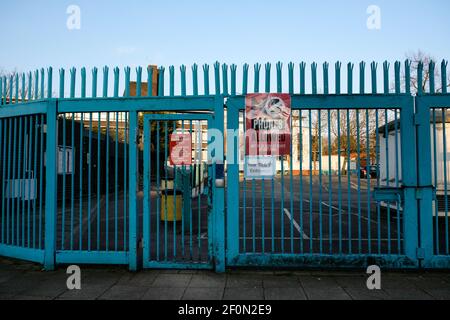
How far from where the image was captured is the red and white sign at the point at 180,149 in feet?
17.8

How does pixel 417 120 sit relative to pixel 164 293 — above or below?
above

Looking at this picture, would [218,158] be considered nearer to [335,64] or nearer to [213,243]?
[213,243]

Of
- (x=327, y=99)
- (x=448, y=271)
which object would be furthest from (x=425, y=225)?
(x=327, y=99)

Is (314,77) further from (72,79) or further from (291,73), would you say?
(72,79)

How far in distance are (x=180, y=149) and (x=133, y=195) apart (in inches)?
40.1

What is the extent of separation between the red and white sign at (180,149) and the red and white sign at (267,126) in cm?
89

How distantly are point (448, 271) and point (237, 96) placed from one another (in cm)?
412

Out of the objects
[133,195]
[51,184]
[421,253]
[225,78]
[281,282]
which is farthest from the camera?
[51,184]

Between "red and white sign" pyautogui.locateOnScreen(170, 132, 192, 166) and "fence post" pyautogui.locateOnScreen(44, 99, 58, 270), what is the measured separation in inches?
77.4

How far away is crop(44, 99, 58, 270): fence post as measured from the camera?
18.5 ft

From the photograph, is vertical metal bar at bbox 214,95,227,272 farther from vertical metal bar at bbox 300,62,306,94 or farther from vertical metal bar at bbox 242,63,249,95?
vertical metal bar at bbox 300,62,306,94

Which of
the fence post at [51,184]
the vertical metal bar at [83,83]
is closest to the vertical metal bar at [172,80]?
→ the vertical metal bar at [83,83]

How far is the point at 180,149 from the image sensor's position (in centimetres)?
545

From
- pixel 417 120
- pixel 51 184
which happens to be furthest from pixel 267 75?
pixel 51 184
